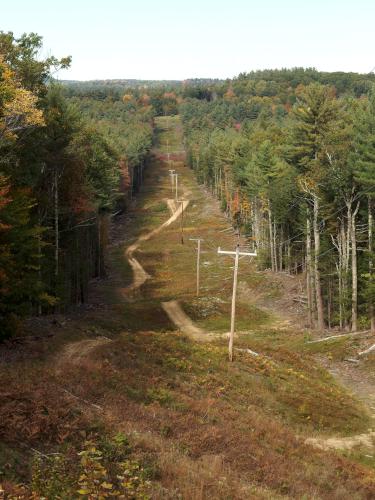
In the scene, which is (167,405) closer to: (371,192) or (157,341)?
(157,341)

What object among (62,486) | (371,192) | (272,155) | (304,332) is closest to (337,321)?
(304,332)

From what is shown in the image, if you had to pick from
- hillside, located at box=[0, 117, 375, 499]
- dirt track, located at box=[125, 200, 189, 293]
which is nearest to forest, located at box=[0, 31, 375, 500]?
hillside, located at box=[0, 117, 375, 499]

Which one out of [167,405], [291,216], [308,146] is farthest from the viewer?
[291,216]

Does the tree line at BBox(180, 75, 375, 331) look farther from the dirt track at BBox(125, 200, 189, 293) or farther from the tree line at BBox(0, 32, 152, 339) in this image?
the tree line at BBox(0, 32, 152, 339)

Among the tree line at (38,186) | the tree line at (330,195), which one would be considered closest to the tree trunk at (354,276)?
the tree line at (330,195)

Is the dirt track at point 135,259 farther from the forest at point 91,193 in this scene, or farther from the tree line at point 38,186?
the tree line at point 38,186

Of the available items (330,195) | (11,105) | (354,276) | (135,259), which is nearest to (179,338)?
(354,276)
